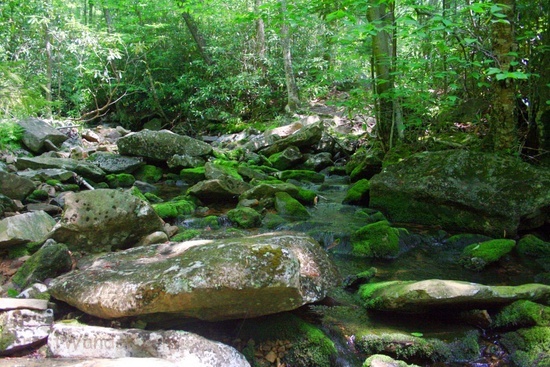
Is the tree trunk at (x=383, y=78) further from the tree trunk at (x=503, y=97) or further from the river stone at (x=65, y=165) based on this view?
the river stone at (x=65, y=165)

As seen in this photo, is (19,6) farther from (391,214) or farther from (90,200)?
(391,214)

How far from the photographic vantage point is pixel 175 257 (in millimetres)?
3973

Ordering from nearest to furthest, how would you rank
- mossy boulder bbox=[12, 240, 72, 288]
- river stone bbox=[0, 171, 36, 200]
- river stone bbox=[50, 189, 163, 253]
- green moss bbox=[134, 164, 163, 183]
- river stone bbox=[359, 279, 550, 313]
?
river stone bbox=[359, 279, 550, 313], mossy boulder bbox=[12, 240, 72, 288], river stone bbox=[50, 189, 163, 253], river stone bbox=[0, 171, 36, 200], green moss bbox=[134, 164, 163, 183]

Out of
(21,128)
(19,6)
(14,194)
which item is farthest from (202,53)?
(14,194)

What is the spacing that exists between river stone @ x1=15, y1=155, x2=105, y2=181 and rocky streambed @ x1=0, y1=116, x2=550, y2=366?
0.04 metres

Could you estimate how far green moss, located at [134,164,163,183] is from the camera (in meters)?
11.4

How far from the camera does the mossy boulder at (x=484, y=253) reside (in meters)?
5.53

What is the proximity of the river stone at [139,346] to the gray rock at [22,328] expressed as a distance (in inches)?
7.8

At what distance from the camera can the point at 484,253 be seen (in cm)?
563

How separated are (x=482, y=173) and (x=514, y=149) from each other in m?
0.91

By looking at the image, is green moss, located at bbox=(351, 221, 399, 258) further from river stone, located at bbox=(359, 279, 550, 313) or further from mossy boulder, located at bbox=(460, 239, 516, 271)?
river stone, located at bbox=(359, 279, 550, 313)

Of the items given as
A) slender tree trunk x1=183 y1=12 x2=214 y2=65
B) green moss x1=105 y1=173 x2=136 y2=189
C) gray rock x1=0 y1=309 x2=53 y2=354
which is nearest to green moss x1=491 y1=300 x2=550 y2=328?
gray rock x1=0 y1=309 x2=53 y2=354

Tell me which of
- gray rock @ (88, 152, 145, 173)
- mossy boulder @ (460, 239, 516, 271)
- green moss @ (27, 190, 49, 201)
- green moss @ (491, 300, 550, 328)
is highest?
green moss @ (27, 190, 49, 201)

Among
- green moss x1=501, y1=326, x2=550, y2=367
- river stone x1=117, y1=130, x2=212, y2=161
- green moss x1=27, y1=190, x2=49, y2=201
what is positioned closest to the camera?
green moss x1=501, y1=326, x2=550, y2=367
